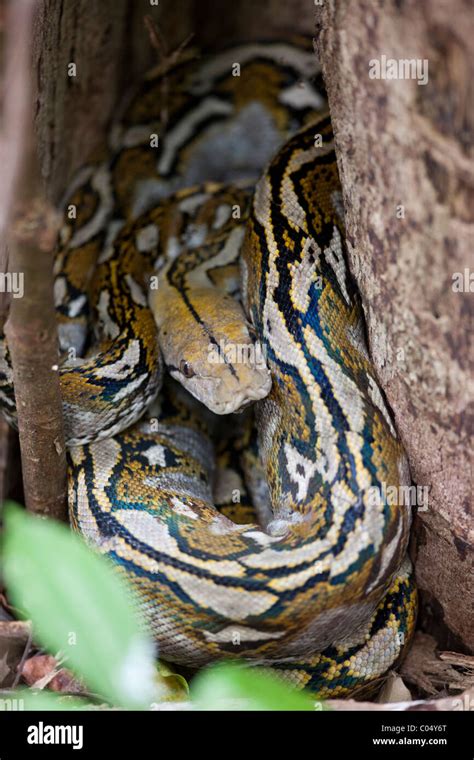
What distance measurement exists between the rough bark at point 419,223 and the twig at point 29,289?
1431 mm

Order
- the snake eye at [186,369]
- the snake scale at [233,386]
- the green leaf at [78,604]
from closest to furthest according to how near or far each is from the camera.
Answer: the green leaf at [78,604]
the snake scale at [233,386]
the snake eye at [186,369]

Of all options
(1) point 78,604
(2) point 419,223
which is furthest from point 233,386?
(1) point 78,604

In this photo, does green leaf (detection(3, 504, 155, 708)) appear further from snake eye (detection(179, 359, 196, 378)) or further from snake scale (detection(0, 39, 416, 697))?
snake eye (detection(179, 359, 196, 378))

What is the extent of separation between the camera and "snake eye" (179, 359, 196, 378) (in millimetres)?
4619

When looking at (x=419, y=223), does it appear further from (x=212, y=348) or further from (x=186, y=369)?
(x=186, y=369)

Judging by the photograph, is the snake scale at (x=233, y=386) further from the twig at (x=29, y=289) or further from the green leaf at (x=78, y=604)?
the green leaf at (x=78, y=604)

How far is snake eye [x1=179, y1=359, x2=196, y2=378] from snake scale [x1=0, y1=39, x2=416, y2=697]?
0.02m

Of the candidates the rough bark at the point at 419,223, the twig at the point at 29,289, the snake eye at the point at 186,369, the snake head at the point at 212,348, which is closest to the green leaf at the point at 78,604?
the twig at the point at 29,289

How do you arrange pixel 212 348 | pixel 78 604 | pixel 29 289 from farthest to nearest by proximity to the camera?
1. pixel 212 348
2. pixel 29 289
3. pixel 78 604

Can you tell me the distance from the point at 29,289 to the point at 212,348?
1.94 metres

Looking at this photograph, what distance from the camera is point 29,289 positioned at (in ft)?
9.16

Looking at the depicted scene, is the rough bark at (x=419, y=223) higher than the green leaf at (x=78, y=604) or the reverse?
higher

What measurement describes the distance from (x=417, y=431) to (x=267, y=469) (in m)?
A: 1.10

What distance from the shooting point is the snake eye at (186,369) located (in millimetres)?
4619
